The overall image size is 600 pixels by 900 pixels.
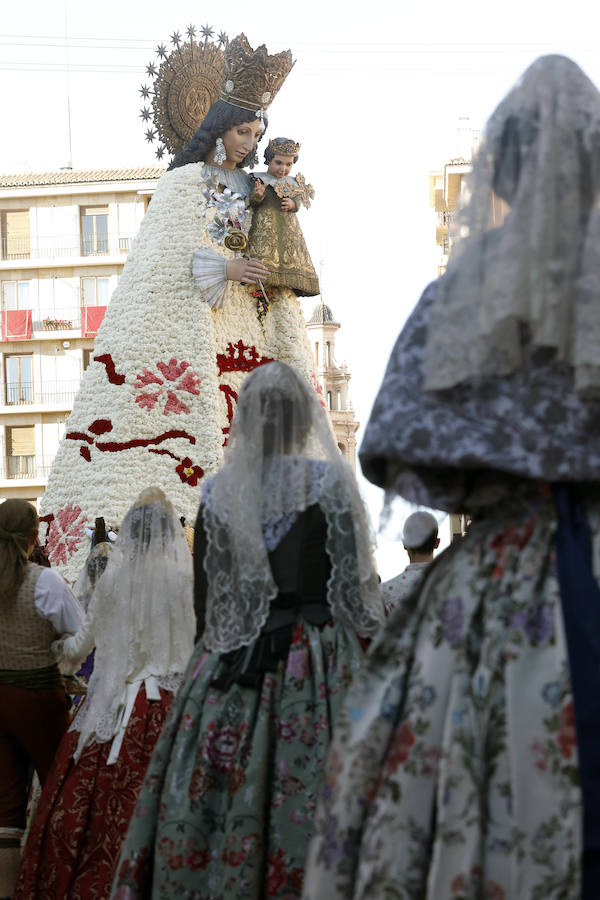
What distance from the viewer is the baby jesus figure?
37.6 feet

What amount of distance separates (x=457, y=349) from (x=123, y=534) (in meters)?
3.39

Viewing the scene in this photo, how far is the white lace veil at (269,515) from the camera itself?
13.7 ft

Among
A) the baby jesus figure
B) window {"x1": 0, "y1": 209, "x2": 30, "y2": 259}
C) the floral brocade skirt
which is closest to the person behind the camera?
the floral brocade skirt

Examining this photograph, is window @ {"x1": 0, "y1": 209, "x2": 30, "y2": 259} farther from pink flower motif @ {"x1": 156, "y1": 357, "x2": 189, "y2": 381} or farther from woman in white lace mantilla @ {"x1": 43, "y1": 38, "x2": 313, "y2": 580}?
pink flower motif @ {"x1": 156, "y1": 357, "x2": 189, "y2": 381}

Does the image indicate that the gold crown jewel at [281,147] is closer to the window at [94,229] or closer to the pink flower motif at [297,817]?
the pink flower motif at [297,817]

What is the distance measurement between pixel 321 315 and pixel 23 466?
38.7ft

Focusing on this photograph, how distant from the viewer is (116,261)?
4109 cm

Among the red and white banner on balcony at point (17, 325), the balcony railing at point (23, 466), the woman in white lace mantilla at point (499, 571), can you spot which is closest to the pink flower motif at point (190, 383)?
the woman in white lace mantilla at point (499, 571)

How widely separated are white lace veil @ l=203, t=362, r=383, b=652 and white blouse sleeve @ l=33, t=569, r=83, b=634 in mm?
→ 1647

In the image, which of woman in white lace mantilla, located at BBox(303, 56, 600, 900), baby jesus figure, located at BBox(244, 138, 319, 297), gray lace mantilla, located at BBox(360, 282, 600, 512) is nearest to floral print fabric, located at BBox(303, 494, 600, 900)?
woman in white lace mantilla, located at BBox(303, 56, 600, 900)

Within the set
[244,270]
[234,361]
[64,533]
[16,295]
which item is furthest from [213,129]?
[16,295]

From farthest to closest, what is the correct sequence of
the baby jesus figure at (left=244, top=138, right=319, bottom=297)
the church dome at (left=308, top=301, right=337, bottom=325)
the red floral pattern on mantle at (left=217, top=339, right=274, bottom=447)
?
the church dome at (left=308, top=301, right=337, bottom=325)
the baby jesus figure at (left=244, top=138, right=319, bottom=297)
the red floral pattern on mantle at (left=217, top=339, right=274, bottom=447)

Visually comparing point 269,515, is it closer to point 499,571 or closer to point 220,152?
point 499,571

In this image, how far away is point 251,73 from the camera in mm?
11172
